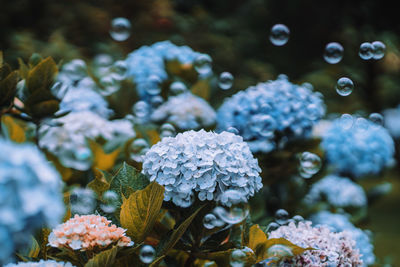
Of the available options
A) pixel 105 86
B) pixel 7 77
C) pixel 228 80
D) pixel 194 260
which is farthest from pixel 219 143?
pixel 105 86

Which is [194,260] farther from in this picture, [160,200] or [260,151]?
[260,151]

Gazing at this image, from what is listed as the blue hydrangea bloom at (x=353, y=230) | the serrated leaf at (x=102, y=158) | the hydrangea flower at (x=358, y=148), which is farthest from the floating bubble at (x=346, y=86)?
the serrated leaf at (x=102, y=158)

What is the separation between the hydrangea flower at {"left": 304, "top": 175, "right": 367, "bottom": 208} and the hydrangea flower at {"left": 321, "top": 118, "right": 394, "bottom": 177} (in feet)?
0.37

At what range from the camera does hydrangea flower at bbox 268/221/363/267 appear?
1342mm

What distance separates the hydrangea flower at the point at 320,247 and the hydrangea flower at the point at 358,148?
1.41 metres

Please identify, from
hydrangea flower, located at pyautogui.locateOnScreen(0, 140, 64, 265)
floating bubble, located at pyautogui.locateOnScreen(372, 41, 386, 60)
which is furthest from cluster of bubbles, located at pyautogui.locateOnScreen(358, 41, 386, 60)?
hydrangea flower, located at pyautogui.locateOnScreen(0, 140, 64, 265)

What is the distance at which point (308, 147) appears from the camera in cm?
239

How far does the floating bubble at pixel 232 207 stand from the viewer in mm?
1303

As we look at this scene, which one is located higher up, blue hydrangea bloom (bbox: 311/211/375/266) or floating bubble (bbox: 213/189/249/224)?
floating bubble (bbox: 213/189/249/224)

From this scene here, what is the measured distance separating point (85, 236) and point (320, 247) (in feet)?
2.31

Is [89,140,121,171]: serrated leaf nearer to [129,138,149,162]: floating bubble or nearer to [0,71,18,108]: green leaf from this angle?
[129,138,149,162]: floating bubble

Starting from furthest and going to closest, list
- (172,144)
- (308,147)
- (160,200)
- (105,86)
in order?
(105,86)
(308,147)
(172,144)
(160,200)

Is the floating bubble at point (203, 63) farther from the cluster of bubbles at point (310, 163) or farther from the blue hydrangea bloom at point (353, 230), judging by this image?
the blue hydrangea bloom at point (353, 230)

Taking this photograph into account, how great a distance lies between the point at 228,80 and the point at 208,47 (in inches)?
212
